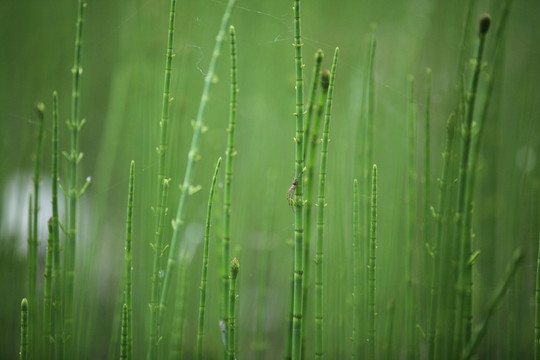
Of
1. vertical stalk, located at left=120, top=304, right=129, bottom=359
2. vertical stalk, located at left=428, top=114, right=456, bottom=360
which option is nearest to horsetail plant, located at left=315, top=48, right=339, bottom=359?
vertical stalk, located at left=428, top=114, right=456, bottom=360

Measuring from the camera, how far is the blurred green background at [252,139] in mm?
1166

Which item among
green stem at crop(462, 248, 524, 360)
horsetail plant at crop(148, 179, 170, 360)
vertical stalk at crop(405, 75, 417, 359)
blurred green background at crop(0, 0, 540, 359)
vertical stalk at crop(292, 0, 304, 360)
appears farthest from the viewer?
blurred green background at crop(0, 0, 540, 359)

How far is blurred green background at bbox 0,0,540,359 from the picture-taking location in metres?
1.17

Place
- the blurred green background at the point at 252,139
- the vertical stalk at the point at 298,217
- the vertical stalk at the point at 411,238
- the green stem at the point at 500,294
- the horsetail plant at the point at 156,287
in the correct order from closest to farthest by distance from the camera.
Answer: the green stem at the point at 500,294
the vertical stalk at the point at 298,217
the horsetail plant at the point at 156,287
the vertical stalk at the point at 411,238
the blurred green background at the point at 252,139

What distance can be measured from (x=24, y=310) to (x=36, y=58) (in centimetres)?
123

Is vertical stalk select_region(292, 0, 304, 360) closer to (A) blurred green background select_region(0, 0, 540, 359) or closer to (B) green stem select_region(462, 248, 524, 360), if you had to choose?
(B) green stem select_region(462, 248, 524, 360)

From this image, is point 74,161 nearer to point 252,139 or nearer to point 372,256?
point 372,256

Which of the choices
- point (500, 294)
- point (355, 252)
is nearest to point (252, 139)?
point (355, 252)

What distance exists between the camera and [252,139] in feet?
5.77

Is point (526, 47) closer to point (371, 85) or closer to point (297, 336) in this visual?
point (371, 85)

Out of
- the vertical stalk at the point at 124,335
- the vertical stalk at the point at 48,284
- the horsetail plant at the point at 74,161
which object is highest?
the horsetail plant at the point at 74,161

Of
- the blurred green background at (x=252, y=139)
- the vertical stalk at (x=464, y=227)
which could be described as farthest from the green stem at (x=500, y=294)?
the blurred green background at (x=252, y=139)

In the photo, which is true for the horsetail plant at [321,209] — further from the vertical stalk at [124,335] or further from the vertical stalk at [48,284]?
the vertical stalk at [48,284]

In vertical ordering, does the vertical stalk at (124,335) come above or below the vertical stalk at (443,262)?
below
